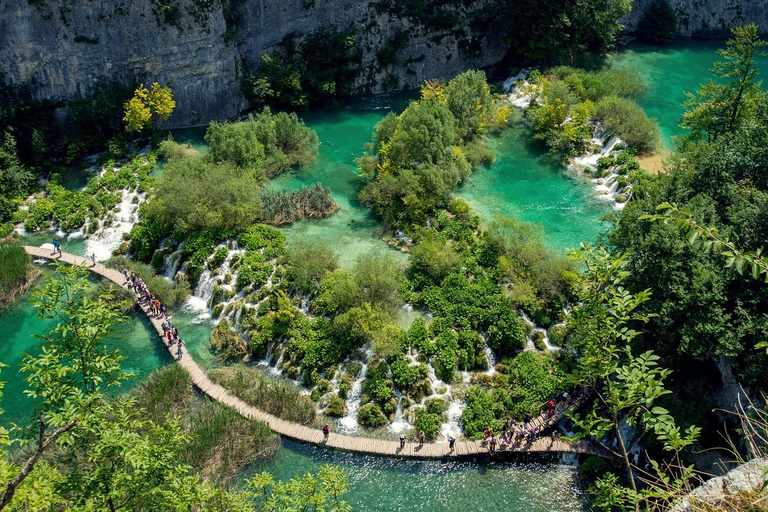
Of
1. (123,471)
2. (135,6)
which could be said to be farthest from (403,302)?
(135,6)

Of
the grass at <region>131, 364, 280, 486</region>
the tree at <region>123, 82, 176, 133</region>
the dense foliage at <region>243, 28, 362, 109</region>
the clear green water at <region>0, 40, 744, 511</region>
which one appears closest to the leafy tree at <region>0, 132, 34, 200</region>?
the clear green water at <region>0, 40, 744, 511</region>

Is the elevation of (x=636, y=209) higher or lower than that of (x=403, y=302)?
higher

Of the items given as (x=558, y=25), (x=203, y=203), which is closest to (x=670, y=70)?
(x=558, y=25)

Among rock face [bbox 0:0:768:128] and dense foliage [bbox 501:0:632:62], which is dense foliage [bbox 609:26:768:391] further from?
rock face [bbox 0:0:768:128]

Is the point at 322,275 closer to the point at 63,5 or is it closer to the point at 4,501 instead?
the point at 4,501

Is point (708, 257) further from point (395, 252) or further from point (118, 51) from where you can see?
point (118, 51)
